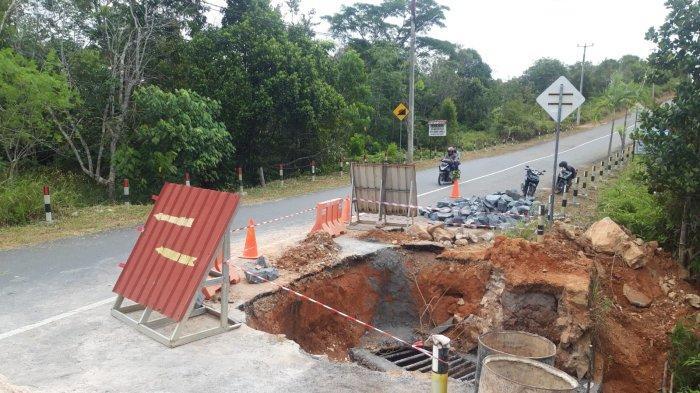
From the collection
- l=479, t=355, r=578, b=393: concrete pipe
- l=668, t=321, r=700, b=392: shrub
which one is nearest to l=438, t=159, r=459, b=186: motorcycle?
l=668, t=321, r=700, b=392: shrub

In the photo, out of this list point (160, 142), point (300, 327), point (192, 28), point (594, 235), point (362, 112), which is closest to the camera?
point (300, 327)

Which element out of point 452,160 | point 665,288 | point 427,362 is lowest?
point 427,362

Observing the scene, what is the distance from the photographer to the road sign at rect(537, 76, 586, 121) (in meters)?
9.13

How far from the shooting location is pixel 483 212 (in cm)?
1228

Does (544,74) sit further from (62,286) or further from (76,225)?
(62,286)

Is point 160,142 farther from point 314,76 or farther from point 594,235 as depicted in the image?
point 594,235

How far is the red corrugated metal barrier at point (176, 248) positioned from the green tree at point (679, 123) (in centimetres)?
729

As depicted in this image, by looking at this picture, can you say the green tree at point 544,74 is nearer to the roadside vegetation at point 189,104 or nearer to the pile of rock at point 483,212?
the roadside vegetation at point 189,104

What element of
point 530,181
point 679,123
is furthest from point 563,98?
point 530,181

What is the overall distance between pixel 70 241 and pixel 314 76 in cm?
1192

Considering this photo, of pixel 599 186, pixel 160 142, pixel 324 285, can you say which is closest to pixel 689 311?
pixel 324 285

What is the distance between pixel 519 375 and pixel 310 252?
501 cm

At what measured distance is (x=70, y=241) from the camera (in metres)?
10.1

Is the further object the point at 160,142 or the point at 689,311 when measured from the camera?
the point at 160,142
